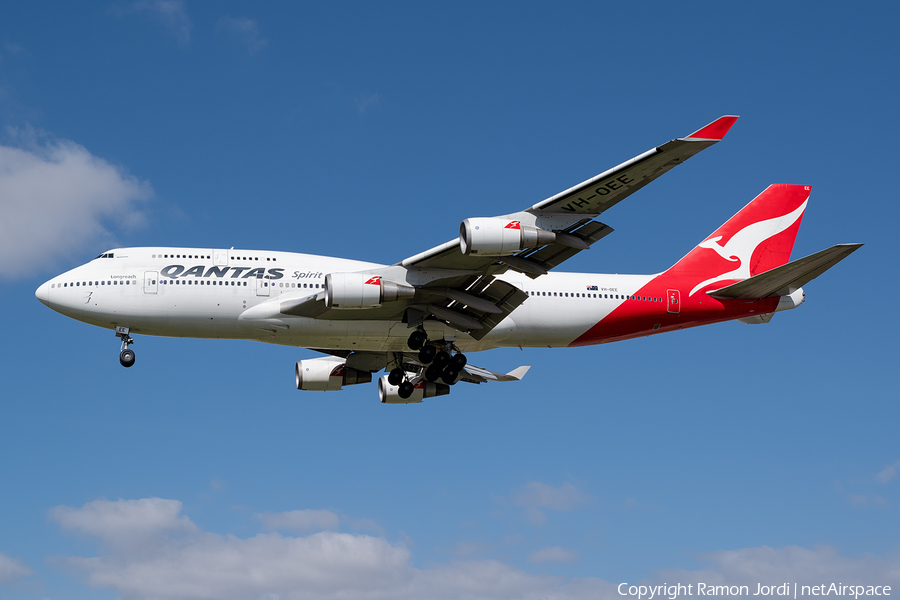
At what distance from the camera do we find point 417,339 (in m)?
31.8

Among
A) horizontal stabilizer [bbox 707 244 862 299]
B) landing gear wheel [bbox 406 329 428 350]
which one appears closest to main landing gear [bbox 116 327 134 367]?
landing gear wheel [bbox 406 329 428 350]

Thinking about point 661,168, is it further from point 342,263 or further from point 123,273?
point 123,273

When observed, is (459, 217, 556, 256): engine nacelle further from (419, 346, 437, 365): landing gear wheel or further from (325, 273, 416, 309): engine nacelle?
(419, 346, 437, 365): landing gear wheel

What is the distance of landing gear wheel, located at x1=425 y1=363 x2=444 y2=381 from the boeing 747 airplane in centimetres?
8

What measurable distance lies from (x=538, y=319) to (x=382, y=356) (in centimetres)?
769

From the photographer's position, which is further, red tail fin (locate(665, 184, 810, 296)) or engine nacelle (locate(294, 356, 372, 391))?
engine nacelle (locate(294, 356, 372, 391))

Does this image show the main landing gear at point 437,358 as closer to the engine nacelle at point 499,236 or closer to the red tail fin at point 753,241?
the engine nacelle at point 499,236

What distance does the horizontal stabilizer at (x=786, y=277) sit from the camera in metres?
29.1

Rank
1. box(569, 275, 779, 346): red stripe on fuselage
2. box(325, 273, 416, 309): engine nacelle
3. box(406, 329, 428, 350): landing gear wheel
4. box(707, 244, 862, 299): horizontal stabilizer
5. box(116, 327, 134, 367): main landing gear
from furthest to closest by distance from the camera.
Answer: box(569, 275, 779, 346): red stripe on fuselage, box(406, 329, 428, 350): landing gear wheel, box(116, 327, 134, 367): main landing gear, box(707, 244, 862, 299): horizontal stabilizer, box(325, 273, 416, 309): engine nacelle

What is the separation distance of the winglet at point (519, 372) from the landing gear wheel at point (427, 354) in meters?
7.58

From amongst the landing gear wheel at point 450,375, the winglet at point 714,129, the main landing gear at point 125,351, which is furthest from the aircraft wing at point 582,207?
the main landing gear at point 125,351

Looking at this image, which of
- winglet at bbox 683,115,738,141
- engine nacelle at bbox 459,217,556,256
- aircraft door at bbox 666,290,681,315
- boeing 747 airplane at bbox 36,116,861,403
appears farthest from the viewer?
aircraft door at bbox 666,290,681,315

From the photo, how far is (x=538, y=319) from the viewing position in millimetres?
33406

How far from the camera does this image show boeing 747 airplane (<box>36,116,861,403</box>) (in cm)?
2694
